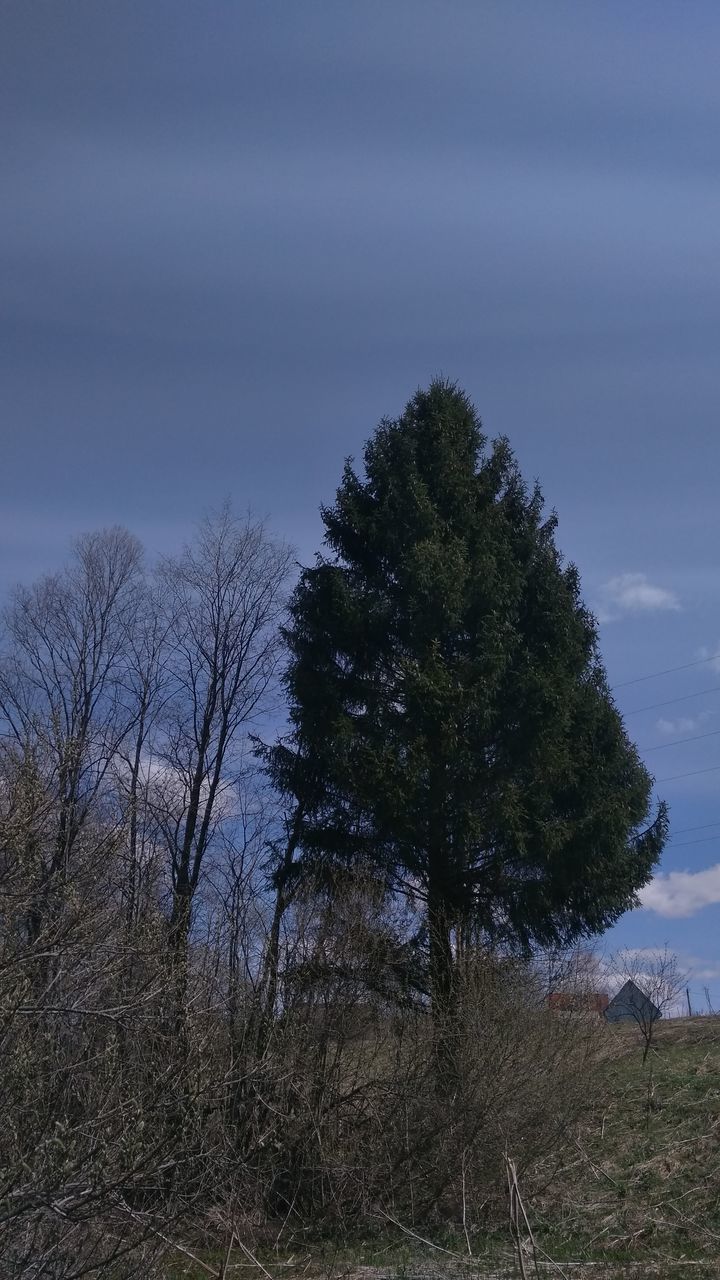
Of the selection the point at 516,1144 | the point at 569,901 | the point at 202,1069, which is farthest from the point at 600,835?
the point at 202,1069

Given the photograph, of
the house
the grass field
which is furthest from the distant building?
the house

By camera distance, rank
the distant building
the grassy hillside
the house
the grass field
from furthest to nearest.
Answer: the house → the distant building → the grassy hillside → the grass field

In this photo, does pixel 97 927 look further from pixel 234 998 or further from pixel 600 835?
pixel 600 835

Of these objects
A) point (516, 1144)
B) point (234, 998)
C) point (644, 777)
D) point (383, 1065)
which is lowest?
point (516, 1144)

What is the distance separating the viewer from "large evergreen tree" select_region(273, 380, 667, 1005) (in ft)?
59.7

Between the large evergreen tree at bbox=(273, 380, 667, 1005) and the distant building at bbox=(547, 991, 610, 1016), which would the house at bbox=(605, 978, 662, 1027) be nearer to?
the large evergreen tree at bbox=(273, 380, 667, 1005)

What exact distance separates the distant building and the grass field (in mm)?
1087

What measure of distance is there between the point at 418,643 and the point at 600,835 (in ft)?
14.9

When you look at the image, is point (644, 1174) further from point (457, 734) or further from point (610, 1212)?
point (457, 734)

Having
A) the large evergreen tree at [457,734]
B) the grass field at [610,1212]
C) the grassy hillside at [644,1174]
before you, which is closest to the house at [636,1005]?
the grassy hillside at [644,1174]

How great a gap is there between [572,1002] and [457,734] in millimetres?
4580

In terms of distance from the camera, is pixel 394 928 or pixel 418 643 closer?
pixel 394 928

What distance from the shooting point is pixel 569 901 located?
18.9 meters

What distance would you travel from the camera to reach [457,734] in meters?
18.3
